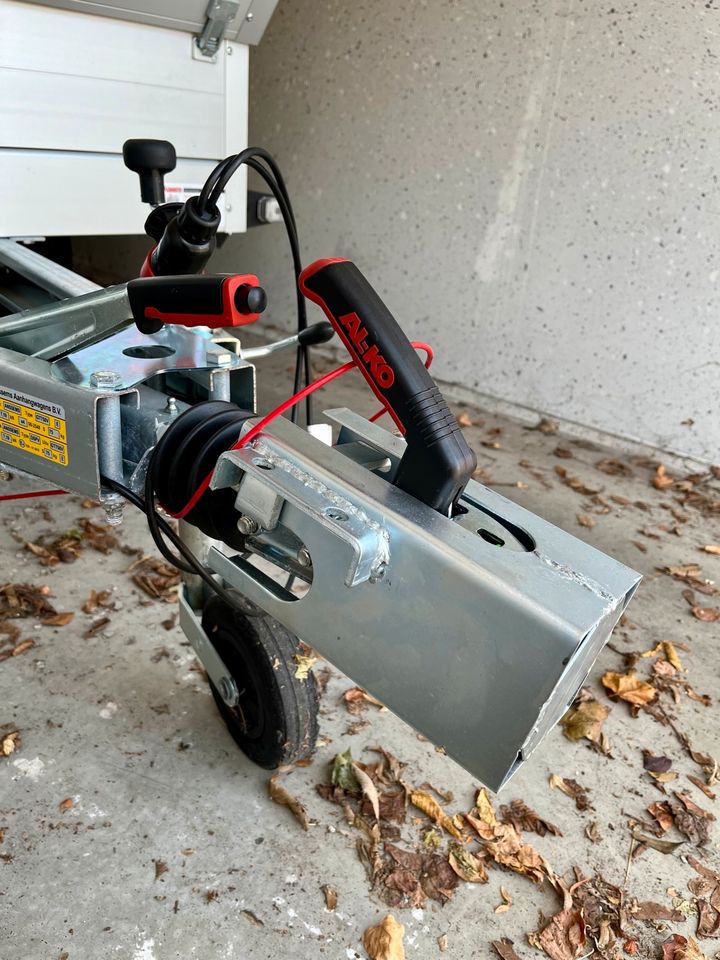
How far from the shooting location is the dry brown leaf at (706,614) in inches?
103

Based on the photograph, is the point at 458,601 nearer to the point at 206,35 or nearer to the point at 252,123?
the point at 206,35

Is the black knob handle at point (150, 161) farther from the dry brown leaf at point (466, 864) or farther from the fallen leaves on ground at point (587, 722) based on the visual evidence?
the fallen leaves on ground at point (587, 722)

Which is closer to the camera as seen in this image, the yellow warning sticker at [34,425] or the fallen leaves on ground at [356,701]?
the yellow warning sticker at [34,425]

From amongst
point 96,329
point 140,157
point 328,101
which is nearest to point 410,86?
point 328,101

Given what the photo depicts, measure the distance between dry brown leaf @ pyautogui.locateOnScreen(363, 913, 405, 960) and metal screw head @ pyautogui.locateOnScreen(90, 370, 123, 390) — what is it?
3.77ft

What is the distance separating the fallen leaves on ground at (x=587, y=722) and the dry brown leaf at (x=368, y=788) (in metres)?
0.61

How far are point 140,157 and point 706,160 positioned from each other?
286 centimetres

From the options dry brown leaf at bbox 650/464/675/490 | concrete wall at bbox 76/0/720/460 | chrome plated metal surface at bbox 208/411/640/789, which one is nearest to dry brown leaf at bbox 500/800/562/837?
chrome plated metal surface at bbox 208/411/640/789

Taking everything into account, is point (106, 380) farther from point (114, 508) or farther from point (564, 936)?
point (564, 936)

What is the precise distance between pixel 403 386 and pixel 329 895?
1.11m

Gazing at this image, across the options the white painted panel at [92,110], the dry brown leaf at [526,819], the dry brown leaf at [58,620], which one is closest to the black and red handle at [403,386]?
the dry brown leaf at [526,819]

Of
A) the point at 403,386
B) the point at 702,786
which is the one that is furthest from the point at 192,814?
the point at 702,786

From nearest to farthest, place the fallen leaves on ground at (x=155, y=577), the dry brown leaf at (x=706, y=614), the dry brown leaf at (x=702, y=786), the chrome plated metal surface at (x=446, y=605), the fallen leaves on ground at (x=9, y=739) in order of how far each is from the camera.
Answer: the chrome plated metal surface at (x=446, y=605) → the fallen leaves on ground at (x=9, y=739) → the dry brown leaf at (x=702, y=786) → the fallen leaves on ground at (x=155, y=577) → the dry brown leaf at (x=706, y=614)

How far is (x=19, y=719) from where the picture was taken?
1.89 m
